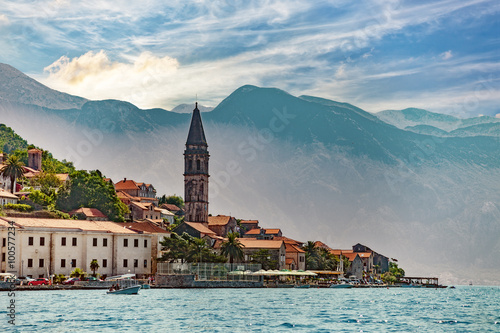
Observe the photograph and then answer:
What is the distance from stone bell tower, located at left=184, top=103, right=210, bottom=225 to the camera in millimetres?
156125

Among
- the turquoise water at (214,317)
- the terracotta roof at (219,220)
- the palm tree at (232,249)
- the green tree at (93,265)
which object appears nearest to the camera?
the turquoise water at (214,317)

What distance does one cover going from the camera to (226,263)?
121438 mm

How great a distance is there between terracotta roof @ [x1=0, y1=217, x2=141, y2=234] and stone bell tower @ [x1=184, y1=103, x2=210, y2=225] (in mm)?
40093

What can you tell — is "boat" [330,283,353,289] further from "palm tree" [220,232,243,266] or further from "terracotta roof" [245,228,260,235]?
"terracotta roof" [245,228,260,235]

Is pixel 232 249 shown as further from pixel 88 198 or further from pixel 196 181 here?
pixel 196 181

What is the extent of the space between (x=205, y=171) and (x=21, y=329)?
111843 mm

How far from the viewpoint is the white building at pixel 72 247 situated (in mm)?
97438

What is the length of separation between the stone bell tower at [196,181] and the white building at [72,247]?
4029cm

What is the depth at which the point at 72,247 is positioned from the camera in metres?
103

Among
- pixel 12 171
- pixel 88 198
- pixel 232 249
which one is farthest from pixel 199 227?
pixel 12 171

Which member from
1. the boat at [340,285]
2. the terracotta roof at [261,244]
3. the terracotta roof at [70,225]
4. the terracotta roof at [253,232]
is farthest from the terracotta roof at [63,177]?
the boat at [340,285]

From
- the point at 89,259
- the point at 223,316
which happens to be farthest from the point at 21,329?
the point at 89,259

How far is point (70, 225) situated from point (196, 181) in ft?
177

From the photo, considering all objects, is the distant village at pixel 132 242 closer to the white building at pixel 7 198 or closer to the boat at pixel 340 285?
the white building at pixel 7 198
